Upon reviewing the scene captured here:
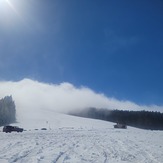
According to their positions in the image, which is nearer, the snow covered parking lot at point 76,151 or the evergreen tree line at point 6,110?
the snow covered parking lot at point 76,151

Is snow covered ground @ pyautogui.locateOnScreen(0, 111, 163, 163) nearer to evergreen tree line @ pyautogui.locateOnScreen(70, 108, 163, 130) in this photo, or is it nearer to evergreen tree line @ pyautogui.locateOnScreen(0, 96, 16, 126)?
evergreen tree line @ pyautogui.locateOnScreen(0, 96, 16, 126)

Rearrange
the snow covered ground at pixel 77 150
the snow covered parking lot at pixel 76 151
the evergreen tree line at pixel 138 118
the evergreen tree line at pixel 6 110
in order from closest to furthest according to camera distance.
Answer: the snow covered parking lot at pixel 76 151 → the snow covered ground at pixel 77 150 → the evergreen tree line at pixel 6 110 → the evergreen tree line at pixel 138 118

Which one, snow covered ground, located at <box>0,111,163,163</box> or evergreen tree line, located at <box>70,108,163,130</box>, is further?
evergreen tree line, located at <box>70,108,163,130</box>

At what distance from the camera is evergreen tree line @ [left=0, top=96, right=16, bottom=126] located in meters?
101

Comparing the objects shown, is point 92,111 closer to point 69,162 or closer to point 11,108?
point 11,108

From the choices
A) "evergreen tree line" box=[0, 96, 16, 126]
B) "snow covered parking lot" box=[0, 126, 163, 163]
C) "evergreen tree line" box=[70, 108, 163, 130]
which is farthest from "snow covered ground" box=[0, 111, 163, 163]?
"evergreen tree line" box=[70, 108, 163, 130]

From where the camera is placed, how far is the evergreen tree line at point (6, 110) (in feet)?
332

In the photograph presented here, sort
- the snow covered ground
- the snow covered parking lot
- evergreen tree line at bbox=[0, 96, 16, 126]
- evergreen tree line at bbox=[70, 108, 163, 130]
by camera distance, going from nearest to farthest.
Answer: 1. the snow covered parking lot
2. the snow covered ground
3. evergreen tree line at bbox=[0, 96, 16, 126]
4. evergreen tree line at bbox=[70, 108, 163, 130]

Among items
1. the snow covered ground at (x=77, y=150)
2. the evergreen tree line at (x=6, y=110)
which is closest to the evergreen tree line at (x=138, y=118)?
the evergreen tree line at (x=6, y=110)

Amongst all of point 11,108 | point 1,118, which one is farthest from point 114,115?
point 1,118

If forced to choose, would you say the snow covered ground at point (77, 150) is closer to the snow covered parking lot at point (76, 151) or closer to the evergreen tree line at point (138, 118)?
the snow covered parking lot at point (76, 151)

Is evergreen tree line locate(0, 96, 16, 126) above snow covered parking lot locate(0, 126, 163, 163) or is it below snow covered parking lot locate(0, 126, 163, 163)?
above

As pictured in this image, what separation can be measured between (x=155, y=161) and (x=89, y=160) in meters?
3.43

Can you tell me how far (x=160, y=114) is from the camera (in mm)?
137500
